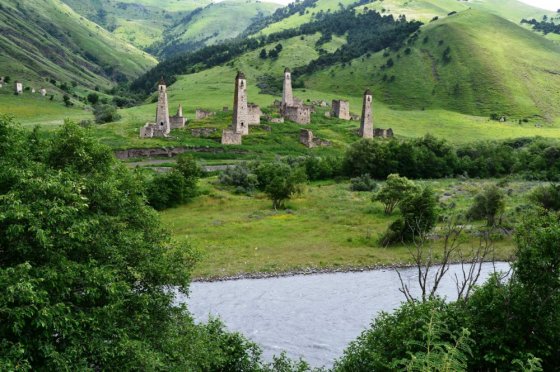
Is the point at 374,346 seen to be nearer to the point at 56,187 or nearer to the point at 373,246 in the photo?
the point at 56,187

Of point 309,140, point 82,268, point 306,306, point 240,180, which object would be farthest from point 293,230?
point 309,140

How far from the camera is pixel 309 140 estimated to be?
129 m

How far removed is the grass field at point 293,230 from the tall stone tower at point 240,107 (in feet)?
108

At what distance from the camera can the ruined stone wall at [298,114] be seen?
144m

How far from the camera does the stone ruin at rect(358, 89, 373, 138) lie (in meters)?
136

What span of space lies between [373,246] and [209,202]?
2878cm

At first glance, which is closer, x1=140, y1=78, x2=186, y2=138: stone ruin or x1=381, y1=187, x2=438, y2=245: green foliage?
x1=381, y1=187, x2=438, y2=245: green foliage

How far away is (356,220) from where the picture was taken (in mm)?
75562

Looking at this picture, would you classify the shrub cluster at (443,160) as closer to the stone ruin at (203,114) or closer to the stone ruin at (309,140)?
the stone ruin at (309,140)

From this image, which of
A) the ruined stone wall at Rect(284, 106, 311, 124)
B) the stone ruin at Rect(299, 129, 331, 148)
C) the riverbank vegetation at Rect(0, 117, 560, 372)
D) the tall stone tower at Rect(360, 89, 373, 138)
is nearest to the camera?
the riverbank vegetation at Rect(0, 117, 560, 372)

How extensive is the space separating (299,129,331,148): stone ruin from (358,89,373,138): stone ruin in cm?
1316

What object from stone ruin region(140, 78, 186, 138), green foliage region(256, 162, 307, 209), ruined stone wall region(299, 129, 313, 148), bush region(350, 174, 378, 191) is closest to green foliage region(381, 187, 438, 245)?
green foliage region(256, 162, 307, 209)

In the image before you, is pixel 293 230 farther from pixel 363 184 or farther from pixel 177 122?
pixel 177 122

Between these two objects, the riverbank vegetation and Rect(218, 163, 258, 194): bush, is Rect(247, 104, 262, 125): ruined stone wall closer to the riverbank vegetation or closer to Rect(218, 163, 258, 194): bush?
Rect(218, 163, 258, 194): bush
